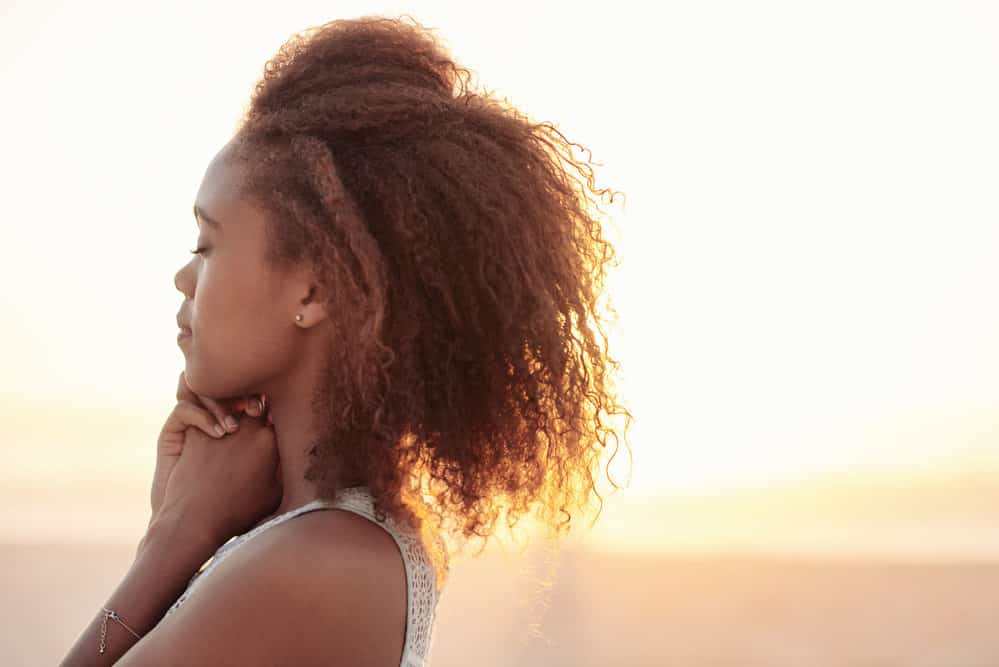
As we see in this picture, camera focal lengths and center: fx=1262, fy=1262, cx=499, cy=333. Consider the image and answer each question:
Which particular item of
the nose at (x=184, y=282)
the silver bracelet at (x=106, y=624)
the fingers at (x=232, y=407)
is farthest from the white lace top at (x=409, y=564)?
the nose at (x=184, y=282)

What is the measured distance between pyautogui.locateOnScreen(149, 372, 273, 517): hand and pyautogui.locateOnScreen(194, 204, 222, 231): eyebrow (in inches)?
12.4

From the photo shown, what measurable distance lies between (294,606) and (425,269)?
1.80 feet

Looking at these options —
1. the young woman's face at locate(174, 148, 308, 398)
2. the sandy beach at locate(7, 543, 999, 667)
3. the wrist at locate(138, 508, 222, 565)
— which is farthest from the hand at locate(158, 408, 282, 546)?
the sandy beach at locate(7, 543, 999, 667)

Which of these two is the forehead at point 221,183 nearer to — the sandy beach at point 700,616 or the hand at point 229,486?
the hand at point 229,486

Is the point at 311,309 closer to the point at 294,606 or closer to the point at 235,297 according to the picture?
the point at 235,297

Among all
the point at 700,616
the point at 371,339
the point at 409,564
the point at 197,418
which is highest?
the point at 371,339

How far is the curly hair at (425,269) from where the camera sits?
6.44ft

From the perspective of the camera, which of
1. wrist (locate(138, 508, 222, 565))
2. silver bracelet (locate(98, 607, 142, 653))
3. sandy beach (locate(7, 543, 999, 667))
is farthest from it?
sandy beach (locate(7, 543, 999, 667))

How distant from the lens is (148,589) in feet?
6.84

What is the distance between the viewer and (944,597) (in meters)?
10.2

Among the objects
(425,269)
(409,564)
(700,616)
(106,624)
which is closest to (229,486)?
(106,624)

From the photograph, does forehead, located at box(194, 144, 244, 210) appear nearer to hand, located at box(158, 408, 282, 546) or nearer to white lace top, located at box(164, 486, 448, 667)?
hand, located at box(158, 408, 282, 546)

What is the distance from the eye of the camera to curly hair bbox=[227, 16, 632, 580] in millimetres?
1962

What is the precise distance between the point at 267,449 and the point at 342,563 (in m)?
0.43
